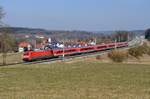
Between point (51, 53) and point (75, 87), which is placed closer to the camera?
point (75, 87)

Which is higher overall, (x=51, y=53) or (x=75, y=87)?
(x=75, y=87)

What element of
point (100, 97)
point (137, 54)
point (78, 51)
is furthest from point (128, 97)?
point (137, 54)

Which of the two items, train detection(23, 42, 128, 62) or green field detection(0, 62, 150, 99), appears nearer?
green field detection(0, 62, 150, 99)

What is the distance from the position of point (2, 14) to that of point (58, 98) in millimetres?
54174

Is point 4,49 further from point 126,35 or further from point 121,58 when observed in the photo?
point 126,35

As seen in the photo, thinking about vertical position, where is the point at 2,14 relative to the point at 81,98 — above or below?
above

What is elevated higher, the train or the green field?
the green field

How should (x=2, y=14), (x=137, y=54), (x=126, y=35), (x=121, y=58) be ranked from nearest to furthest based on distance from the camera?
(x=2, y=14) < (x=121, y=58) < (x=137, y=54) < (x=126, y=35)

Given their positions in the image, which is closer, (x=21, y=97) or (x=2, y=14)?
(x=21, y=97)

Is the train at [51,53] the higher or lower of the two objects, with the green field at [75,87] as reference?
lower

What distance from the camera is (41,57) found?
73188 mm

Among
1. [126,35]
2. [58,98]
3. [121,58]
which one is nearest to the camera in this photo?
[58,98]

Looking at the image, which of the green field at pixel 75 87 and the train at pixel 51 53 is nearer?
the green field at pixel 75 87

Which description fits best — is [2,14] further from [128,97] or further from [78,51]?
[128,97]
